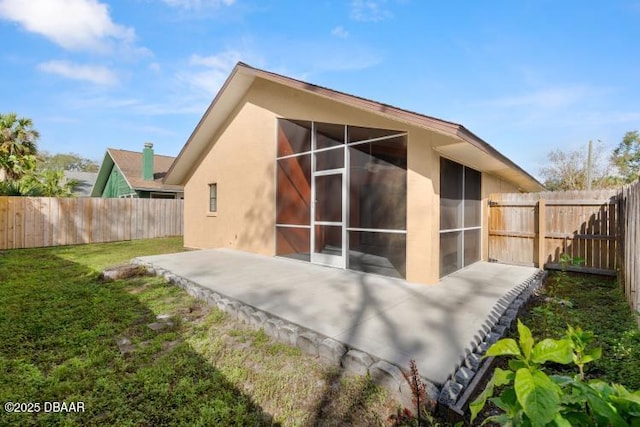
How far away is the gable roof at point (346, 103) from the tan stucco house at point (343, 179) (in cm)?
3

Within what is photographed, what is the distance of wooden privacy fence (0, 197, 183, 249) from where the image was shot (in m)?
11.4

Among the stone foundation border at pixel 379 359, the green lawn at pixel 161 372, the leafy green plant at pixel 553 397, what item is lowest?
the green lawn at pixel 161 372

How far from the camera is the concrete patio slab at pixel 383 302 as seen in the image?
307 centimetres

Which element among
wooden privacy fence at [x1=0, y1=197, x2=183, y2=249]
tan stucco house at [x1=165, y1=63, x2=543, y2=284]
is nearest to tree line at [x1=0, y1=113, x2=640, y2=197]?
wooden privacy fence at [x1=0, y1=197, x2=183, y2=249]

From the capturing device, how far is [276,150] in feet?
27.2

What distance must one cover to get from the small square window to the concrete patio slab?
3.79 metres

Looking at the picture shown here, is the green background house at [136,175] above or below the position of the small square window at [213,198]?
above

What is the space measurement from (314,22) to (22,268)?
10.4 meters

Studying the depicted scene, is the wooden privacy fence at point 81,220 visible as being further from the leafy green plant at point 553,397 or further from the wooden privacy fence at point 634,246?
the wooden privacy fence at point 634,246

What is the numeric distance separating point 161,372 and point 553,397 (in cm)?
327

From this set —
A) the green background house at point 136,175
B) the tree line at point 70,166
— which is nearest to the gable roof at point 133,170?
the green background house at point 136,175

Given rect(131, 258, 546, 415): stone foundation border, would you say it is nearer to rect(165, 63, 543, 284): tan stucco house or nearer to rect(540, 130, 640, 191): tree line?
rect(165, 63, 543, 284): tan stucco house

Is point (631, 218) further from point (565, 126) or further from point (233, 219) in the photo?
point (565, 126)

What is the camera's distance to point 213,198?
10.9 m
